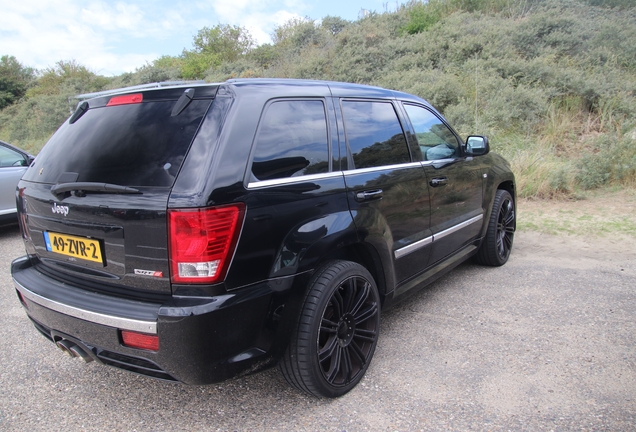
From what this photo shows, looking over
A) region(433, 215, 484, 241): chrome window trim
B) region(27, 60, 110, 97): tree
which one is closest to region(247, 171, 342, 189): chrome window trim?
region(433, 215, 484, 241): chrome window trim

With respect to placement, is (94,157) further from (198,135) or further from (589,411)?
(589,411)

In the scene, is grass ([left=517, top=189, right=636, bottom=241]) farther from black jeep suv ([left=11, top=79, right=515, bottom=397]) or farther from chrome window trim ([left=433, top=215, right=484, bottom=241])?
black jeep suv ([left=11, top=79, right=515, bottom=397])

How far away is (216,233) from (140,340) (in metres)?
0.60

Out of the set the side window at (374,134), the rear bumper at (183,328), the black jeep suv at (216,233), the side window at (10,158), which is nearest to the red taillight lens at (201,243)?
the black jeep suv at (216,233)

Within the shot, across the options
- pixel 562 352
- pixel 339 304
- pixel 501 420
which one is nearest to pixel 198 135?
pixel 339 304

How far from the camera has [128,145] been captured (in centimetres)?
222

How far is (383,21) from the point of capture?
802 inches

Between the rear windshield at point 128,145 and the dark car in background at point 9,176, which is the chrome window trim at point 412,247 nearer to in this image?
the rear windshield at point 128,145

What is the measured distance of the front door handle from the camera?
3.37 m

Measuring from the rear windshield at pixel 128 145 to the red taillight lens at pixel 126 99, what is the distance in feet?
0.08

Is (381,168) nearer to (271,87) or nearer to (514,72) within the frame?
(271,87)

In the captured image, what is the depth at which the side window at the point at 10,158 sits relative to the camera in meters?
6.39

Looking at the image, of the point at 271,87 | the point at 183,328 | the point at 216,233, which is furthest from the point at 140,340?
the point at 271,87

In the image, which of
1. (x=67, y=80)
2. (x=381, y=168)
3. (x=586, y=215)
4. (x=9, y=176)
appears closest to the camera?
(x=381, y=168)
